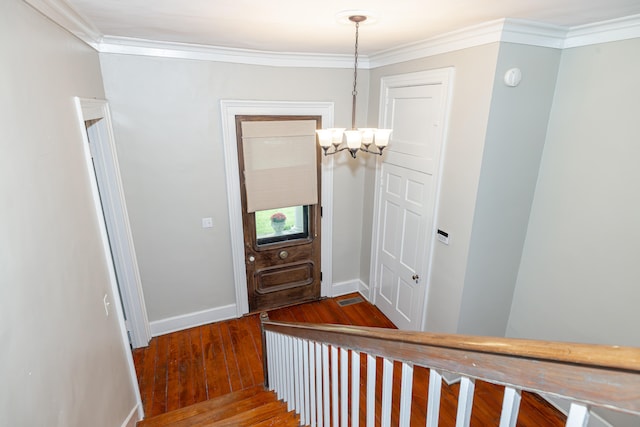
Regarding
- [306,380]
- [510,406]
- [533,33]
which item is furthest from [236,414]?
[533,33]

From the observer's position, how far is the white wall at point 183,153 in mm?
2844

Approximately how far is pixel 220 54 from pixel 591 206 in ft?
10.2

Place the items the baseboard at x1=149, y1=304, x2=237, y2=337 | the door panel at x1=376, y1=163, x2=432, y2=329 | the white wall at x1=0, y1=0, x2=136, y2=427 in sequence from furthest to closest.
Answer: the baseboard at x1=149, y1=304, x2=237, y2=337 → the door panel at x1=376, y1=163, x2=432, y2=329 → the white wall at x1=0, y1=0, x2=136, y2=427

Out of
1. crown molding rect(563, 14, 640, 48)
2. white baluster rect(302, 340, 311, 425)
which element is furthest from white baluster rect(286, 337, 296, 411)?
crown molding rect(563, 14, 640, 48)

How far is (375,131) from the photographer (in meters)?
2.26

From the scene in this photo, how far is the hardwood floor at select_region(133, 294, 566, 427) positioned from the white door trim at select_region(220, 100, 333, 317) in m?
0.42

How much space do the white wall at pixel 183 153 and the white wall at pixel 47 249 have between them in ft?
2.77

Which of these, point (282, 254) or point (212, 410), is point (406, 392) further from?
point (282, 254)

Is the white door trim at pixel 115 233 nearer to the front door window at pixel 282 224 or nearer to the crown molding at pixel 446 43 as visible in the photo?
the front door window at pixel 282 224

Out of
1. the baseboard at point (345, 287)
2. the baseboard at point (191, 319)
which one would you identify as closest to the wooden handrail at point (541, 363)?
the baseboard at point (191, 319)

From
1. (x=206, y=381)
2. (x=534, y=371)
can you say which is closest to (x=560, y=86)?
(x=534, y=371)

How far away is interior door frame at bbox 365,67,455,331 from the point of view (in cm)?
256

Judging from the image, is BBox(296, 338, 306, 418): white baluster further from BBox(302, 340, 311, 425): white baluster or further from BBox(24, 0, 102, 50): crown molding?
BBox(24, 0, 102, 50): crown molding

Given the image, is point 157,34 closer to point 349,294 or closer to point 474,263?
point 474,263
